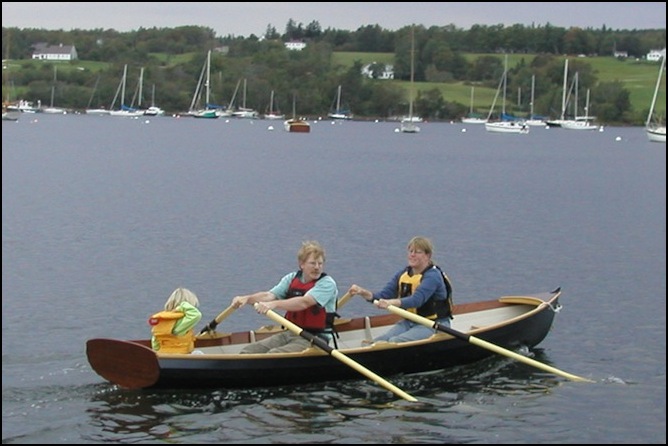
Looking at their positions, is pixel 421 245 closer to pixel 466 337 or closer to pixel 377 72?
pixel 466 337

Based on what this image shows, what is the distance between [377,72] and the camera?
197 metres

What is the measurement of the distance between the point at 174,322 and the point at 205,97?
562 feet

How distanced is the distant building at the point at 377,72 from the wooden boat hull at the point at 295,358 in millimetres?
179257

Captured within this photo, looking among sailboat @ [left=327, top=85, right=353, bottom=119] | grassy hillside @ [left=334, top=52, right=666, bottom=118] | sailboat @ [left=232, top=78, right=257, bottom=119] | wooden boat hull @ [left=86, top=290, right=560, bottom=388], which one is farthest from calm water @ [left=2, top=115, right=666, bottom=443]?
sailboat @ [left=327, top=85, right=353, bottom=119]

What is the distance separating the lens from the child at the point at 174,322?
50.0 feet

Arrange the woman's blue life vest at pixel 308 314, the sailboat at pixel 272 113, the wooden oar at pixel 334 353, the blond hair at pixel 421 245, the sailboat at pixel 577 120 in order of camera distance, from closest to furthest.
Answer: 1. the wooden oar at pixel 334 353
2. the woman's blue life vest at pixel 308 314
3. the blond hair at pixel 421 245
4. the sailboat at pixel 577 120
5. the sailboat at pixel 272 113

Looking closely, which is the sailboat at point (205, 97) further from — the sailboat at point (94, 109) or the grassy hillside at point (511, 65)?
the grassy hillside at point (511, 65)

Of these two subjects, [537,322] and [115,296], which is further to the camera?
[115,296]

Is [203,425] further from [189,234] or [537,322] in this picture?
[189,234]

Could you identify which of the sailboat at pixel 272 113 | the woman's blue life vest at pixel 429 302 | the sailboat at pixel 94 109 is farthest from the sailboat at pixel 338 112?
the woman's blue life vest at pixel 429 302

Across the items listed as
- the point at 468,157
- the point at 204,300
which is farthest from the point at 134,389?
the point at 468,157

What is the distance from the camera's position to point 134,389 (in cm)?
1548

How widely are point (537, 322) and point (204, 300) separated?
291 inches

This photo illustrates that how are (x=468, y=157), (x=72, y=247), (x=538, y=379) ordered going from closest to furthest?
(x=538, y=379), (x=72, y=247), (x=468, y=157)
